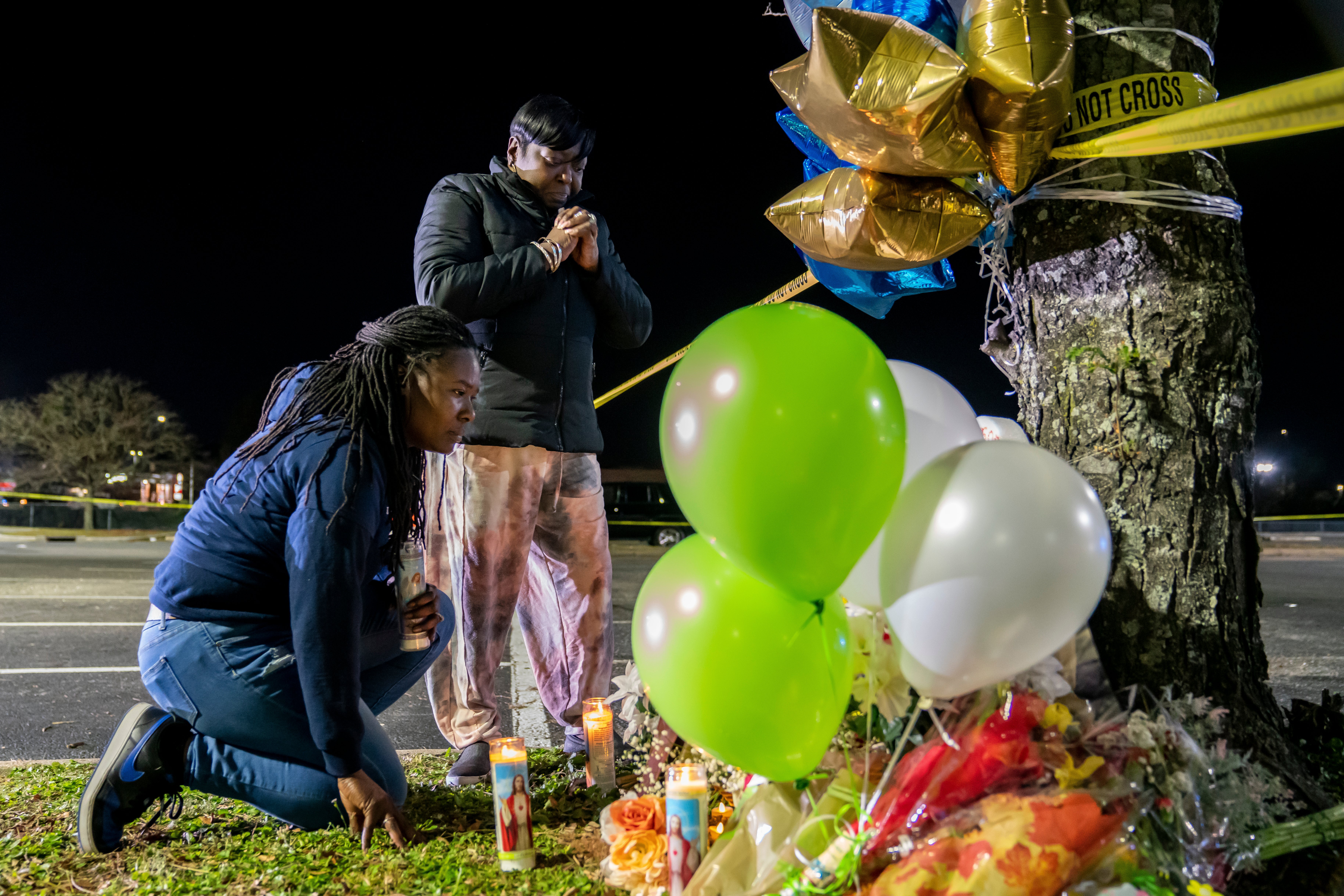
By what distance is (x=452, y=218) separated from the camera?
292 centimetres

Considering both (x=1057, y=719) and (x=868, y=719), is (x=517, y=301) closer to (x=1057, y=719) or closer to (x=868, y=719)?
(x=868, y=719)

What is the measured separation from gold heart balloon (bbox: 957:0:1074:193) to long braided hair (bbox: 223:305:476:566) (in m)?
1.55

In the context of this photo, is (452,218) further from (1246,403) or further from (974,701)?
(1246,403)

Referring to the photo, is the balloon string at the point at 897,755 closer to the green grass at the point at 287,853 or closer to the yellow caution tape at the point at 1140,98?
the green grass at the point at 287,853

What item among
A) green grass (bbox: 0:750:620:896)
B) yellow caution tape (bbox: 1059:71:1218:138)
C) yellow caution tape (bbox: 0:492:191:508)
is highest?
yellow caution tape (bbox: 1059:71:1218:138)

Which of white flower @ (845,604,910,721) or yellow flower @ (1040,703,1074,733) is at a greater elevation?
white flower @ (845,604,910,721)

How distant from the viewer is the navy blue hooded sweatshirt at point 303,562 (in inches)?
82.0

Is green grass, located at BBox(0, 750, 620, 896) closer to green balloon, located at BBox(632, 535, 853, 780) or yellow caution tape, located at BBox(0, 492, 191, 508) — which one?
green balloon, located at BBox(632, 535, 853, 780)

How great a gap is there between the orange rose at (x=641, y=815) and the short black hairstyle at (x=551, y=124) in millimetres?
2127

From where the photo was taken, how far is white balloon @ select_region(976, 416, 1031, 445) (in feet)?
8.14

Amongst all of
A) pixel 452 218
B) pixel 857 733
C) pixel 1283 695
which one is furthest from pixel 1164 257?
pixel 1283 695

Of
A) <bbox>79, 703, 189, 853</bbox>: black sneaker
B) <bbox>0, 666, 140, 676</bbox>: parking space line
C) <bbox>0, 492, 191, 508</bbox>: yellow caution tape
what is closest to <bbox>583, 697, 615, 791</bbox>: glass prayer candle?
<bbox>79, 703, 189, 853</bbox>: black sneaker

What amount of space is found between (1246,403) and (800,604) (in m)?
1.42

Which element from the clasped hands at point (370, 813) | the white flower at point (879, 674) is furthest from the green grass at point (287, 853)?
the white flower at point (879, 674)
